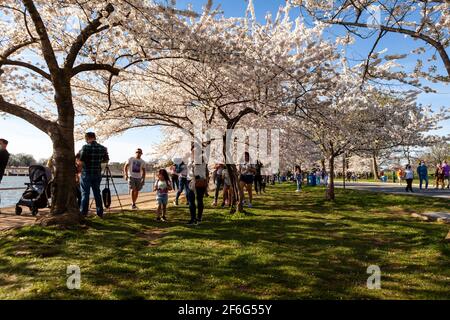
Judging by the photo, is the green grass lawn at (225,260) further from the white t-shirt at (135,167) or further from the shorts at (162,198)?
the white t-shirt at (135,167)

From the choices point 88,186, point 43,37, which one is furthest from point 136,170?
point 43,37

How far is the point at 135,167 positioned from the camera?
1140cm

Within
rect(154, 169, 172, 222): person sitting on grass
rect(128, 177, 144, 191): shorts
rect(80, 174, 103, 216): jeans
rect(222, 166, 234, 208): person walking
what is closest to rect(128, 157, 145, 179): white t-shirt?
rect(128, 177, 144, 191): shorts

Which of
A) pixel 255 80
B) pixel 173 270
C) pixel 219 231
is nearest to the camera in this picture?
pixel 173 270

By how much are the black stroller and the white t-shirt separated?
2438mm

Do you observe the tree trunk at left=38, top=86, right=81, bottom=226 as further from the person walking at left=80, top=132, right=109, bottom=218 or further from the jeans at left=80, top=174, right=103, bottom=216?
the jeans at left=80, top=174, right=103, bottom=216

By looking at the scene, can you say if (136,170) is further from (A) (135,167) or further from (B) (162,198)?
(B) (162,198)

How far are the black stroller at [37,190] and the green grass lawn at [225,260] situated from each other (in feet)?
7.51

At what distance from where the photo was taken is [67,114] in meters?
8.31

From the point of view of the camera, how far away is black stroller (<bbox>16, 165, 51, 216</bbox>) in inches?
Result: 380
